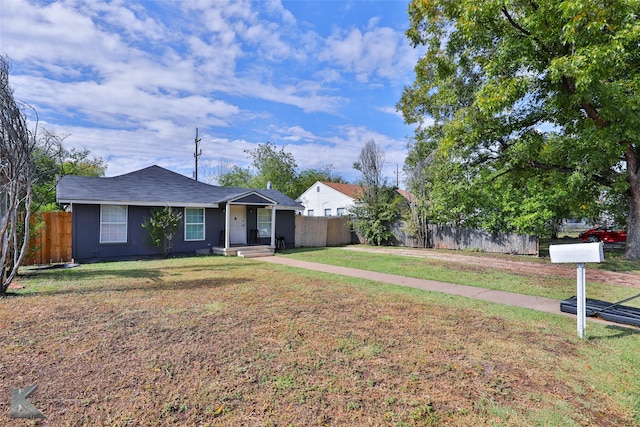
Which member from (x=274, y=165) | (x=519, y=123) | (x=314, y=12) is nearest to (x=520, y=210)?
(x=519, y=123)

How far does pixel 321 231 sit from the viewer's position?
20000 millimetres

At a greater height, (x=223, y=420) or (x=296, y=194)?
(x=296, y=194)

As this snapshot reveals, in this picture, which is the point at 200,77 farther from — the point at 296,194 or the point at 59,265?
the point at 296,194

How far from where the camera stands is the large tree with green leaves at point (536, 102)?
9141 millimetres

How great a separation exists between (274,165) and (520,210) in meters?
28.7

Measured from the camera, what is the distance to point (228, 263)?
11906 mm

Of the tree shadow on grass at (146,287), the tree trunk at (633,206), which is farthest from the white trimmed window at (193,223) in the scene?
the tree trunk at (633,206)

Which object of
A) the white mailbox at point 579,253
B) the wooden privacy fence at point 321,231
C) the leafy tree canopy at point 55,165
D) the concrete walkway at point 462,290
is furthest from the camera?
the wooden privacy fence at point 321,231

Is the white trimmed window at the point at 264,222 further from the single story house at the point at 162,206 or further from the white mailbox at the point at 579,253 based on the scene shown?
the white mailbox at the point at 579,253

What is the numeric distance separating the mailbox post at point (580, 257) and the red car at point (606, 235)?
2038 cm

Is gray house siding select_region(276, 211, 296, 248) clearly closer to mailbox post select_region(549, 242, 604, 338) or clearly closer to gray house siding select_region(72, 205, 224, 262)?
gray house siding select_region(72, 205, 224, 262)

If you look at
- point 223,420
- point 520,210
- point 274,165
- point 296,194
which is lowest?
point 223,420

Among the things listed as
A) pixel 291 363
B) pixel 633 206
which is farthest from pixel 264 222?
pixel 633 206

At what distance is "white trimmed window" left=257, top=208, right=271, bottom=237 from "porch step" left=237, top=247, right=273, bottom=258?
1859mm
